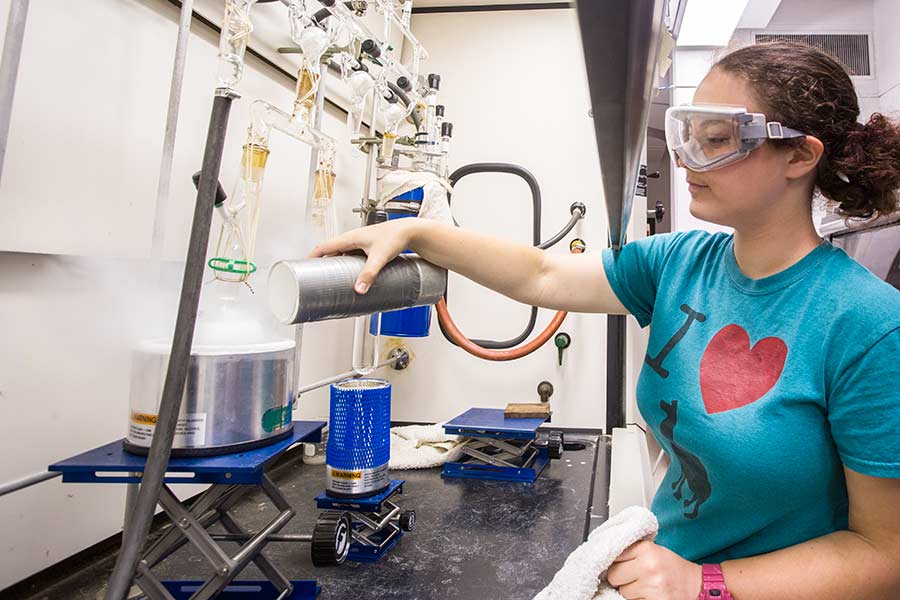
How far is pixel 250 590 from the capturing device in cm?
100

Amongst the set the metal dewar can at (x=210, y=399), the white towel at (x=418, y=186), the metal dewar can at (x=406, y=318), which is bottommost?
the metal dewar can at (x=210, y=399)

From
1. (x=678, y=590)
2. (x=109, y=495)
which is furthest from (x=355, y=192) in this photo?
(x=678, y=590)

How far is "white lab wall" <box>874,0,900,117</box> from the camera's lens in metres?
2.58

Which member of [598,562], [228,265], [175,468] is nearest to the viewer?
[598,562]

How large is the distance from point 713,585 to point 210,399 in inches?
29.7

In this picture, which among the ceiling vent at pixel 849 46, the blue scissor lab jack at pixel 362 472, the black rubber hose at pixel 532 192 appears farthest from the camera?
the ceiling vent at pixel 849 46

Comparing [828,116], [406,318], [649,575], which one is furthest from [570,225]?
[649,575]

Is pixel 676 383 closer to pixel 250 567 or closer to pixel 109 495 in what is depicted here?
pixel 250 567

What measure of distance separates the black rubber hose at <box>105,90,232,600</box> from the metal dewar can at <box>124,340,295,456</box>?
0.66ft

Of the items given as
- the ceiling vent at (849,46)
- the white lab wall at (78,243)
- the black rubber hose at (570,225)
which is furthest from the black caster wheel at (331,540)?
the ceiling vent at (849,46)

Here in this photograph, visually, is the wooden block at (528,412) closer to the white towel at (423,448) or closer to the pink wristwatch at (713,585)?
the white towel at (423,448)

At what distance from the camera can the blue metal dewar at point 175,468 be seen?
77 cm

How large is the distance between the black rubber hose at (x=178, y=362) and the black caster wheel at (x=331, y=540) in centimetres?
54

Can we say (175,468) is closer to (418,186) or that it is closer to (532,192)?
(418,186)
